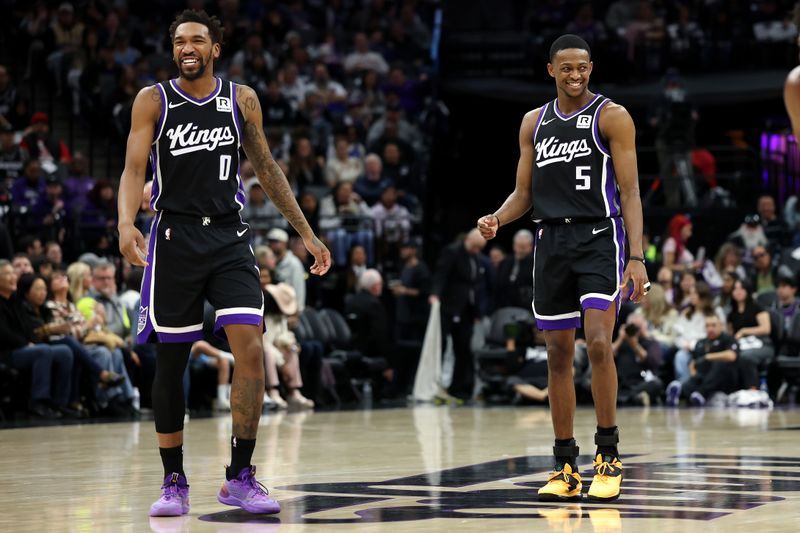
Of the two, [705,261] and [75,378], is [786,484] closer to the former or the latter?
[75,378]

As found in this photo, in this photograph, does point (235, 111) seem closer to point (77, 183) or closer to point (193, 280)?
point (193, 280)

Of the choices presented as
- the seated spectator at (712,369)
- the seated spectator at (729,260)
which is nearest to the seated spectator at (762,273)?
the seated spectator at (729,260)

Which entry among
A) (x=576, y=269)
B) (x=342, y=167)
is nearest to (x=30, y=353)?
(x=576, y=269)

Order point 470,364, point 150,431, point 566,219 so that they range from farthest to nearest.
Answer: point 470,364
point 150,431
point 566,219

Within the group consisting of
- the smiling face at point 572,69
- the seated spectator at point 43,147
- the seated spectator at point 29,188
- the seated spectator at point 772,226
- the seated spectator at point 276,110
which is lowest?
the smiling face at point 572,69

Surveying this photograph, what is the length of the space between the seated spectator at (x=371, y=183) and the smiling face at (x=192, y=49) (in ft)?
39.7

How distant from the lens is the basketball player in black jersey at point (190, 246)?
18.6ft

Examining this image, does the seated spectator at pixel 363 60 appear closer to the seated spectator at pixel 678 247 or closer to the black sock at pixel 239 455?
the seated spectator at pixel 678 247

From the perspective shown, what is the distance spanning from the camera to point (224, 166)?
5758mm

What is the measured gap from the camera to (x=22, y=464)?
7.98 meters

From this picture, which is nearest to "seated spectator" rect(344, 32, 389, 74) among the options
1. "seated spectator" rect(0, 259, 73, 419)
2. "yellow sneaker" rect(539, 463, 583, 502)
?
"seated spectator" rect(0, 259, 73, 419)

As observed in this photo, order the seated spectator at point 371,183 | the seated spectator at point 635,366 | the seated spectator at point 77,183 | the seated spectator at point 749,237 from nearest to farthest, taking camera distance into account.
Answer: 1. the seated spectator at point 635,366
2. the seated spectator at point 77,183
3. the seated spectator at point 749,237
4. the seated spectator at point 371,183

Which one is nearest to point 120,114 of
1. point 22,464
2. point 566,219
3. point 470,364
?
point 470,364

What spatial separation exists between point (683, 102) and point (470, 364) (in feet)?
19.3
